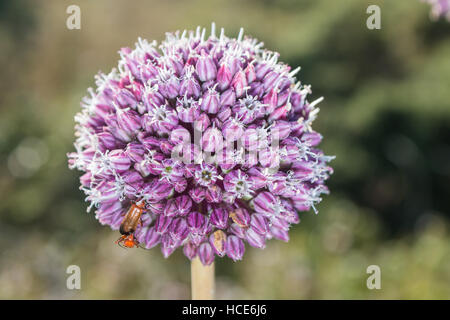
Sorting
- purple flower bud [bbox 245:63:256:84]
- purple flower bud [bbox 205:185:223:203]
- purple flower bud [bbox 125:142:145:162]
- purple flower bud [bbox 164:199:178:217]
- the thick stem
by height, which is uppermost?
purple flower bud [bbox 245:63:256:84]

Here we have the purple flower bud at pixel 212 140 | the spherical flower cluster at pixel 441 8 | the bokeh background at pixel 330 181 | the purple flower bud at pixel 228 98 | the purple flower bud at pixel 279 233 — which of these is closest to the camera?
the purple flower bud at pixel 212 140

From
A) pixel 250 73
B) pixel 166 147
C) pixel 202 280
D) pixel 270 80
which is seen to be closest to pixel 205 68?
pixel 250 73

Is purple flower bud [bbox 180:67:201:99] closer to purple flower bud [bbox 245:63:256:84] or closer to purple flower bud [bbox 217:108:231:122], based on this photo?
purple flower bud [bbox 217:108:231:122]

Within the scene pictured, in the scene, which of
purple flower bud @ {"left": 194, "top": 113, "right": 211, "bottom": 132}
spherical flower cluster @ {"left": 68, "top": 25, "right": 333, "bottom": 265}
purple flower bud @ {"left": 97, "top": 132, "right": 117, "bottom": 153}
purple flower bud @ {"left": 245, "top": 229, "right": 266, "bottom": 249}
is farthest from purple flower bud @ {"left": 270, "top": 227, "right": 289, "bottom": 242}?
purple flower bud @ {"left": 97, "top": 132, "right": 117, "bottom": 153}

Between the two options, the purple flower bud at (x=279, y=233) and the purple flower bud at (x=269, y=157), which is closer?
the purple flower bud at (x=269, y=157)

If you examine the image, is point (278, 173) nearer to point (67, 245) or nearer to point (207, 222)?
point (207, 222)

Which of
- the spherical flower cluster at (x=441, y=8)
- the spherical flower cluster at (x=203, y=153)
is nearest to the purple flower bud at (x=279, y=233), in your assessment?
the spherical flower cluster at (x=203, y=153)

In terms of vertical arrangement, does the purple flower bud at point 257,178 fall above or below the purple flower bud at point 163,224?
above

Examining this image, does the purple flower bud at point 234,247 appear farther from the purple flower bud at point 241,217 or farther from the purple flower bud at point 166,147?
the purple flower bud at point 166,147

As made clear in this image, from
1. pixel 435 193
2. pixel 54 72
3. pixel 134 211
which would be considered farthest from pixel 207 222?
pixel 54 72
